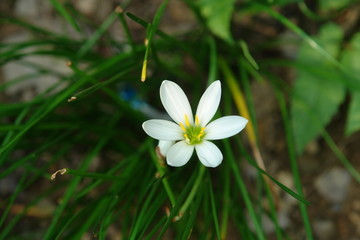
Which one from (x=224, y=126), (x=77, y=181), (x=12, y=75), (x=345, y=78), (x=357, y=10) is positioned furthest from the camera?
(x=12, y=75)

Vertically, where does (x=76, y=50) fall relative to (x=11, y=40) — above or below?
below

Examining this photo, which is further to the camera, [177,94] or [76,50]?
[76,50]

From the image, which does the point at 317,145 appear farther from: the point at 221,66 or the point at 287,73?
the point at 221,66

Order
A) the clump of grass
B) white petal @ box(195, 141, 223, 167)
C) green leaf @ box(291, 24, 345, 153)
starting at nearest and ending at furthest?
white petal @ box(195, 141, 223, 167) → the clump of grass → green leaf @ box(291, 24, 345, 153)

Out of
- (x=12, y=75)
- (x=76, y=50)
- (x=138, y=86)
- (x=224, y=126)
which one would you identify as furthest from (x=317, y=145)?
(x=12, y=75)

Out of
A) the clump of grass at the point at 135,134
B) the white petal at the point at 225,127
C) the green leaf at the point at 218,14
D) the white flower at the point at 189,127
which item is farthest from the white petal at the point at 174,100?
the green leaf at the point at 218,14

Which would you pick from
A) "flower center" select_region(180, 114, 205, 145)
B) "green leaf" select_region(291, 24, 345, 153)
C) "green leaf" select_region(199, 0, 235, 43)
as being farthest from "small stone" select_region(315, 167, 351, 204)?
"flower center" select_region(180, 114, 205, 145)

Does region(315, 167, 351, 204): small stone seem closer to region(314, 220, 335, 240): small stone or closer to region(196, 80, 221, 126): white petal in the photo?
region(314, 220, 335, 240): small stone
